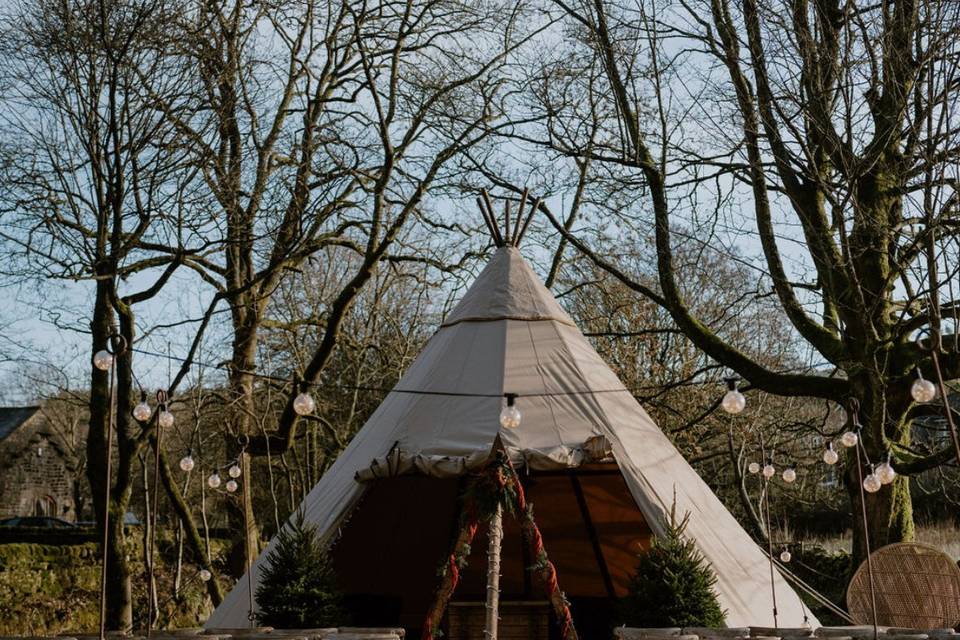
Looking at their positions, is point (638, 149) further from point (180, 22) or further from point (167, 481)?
point (167, 481)

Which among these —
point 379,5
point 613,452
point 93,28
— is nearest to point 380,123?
point 379,5

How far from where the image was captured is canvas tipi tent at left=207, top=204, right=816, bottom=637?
7469 millimetres

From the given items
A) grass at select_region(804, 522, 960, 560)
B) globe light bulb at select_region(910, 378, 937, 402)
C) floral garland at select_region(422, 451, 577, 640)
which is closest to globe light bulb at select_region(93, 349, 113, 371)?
floral garland at select_region(422, 451, 577, 640)

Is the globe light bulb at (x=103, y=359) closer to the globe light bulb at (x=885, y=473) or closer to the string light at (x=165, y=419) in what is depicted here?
the string light at (x=165, y=419)

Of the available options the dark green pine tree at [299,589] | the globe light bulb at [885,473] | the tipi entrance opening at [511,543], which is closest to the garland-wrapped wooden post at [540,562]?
the dark green pine tree at [299,589]

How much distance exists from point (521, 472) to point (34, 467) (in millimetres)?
26849

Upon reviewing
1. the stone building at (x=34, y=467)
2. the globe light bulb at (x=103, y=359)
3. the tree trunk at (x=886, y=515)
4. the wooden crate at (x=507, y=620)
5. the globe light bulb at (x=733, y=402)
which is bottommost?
the wooden crate at (x=507, y=620)

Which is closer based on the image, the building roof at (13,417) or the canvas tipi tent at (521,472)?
the canvas tipi tent at (521,472)

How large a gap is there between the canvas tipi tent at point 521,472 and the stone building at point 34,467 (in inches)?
899

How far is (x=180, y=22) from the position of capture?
9719 mm

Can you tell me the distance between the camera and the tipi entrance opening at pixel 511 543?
10.0 m

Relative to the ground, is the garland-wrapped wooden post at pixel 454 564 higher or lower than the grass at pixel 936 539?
higher

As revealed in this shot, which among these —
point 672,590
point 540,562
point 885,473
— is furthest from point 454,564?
point 885,473

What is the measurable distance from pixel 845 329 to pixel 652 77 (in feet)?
11.1
